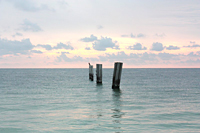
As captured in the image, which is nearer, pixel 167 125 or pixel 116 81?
pixel 167 125

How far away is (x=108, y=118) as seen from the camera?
1538 centimetres

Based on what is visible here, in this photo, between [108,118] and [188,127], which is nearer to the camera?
[188,127]

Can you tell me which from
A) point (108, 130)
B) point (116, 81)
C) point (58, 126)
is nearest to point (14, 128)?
point (58, 126)

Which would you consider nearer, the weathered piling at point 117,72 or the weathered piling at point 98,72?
the weathered piling at point 117,72

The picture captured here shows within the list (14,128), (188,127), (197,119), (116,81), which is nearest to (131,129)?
(188,127)

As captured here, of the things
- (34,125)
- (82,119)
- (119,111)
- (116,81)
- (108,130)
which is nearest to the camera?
(108,130)

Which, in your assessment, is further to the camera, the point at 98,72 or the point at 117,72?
the point at 98,72

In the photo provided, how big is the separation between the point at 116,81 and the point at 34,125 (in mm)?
18232

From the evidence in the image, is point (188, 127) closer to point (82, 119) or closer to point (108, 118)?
point (108, 118)

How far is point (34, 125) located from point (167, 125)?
22.9 ft

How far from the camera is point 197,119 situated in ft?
50.0

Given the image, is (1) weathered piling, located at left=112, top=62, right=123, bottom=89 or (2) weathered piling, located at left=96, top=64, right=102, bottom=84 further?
(2) weathered piling, located at left=96, top=64, right=102, bottom=84

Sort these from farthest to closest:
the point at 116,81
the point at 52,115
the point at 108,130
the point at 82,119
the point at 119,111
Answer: the point at 116,81, the point at 119,111, the point at 52,115, the point at 82,119, the point at 108,130

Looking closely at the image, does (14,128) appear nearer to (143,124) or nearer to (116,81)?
(143,124)
